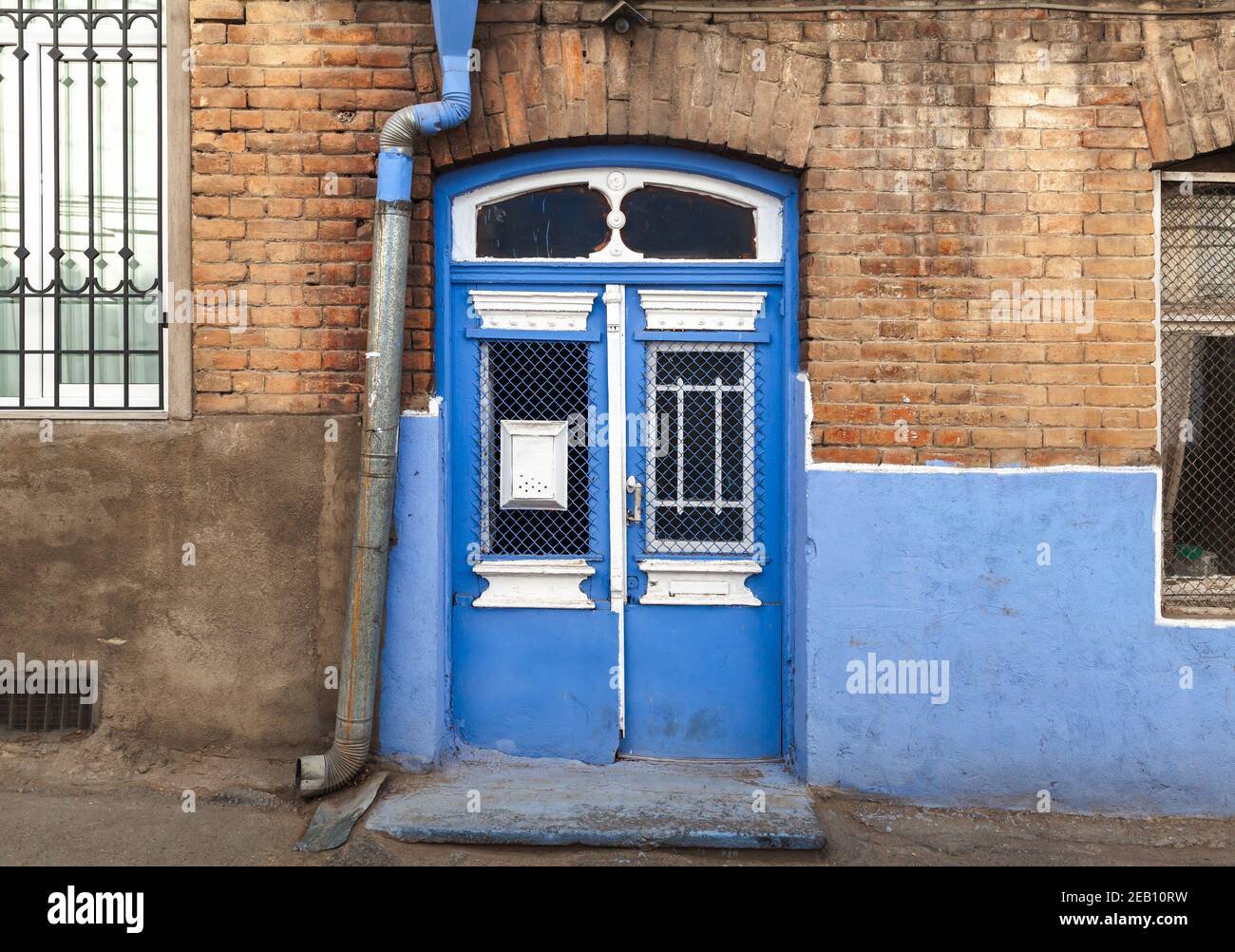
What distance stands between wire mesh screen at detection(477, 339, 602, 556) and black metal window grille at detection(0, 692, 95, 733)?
6.18ft

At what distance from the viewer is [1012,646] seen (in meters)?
4.50

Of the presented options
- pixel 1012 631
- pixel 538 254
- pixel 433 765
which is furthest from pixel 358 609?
pixel 1012 631

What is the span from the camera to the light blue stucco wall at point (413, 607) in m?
4.51

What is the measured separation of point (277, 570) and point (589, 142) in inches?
91.1

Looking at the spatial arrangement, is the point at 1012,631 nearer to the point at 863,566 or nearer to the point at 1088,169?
the point at 863,566

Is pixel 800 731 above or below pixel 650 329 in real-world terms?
below

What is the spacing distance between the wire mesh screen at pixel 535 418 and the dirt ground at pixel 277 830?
1373 millimetres

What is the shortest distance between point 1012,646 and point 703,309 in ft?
6.57

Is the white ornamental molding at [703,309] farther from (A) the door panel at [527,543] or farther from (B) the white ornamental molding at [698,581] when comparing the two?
(B) the white ornamental molding at [698,581]

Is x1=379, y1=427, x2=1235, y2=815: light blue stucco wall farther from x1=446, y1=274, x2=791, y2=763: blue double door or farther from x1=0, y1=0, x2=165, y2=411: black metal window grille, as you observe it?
x1=0, y1=0, x2=165, y2=411: black metal window grille

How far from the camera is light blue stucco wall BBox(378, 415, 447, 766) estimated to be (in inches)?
177

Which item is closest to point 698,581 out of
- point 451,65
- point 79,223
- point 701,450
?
point 701,450

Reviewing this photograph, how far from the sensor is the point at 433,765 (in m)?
4.55

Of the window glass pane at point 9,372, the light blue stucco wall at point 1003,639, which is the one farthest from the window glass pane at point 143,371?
the light blue stucco wall at point 1003,639
